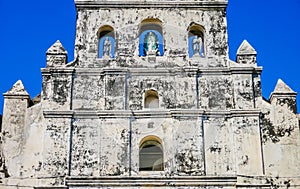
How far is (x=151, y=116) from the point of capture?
15.1 meters

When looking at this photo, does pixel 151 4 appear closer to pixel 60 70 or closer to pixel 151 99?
pixel 151 99

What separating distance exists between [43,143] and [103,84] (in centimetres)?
221

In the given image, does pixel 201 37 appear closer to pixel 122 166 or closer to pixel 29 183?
pixel 122 166

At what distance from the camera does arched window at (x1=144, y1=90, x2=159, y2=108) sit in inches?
611

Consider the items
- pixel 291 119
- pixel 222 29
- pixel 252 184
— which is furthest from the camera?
pixel 222 29

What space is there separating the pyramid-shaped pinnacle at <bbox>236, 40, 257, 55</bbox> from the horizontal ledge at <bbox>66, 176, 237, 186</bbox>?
3659 millimetres

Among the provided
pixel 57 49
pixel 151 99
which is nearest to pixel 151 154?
pixel 151 99

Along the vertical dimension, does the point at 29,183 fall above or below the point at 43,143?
below

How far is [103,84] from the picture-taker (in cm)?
1555

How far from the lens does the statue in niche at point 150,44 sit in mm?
16203

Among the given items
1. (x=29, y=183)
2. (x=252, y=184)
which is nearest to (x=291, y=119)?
(x=252, y=184)

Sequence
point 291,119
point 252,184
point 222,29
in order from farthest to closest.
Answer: point 222,29
point 291,119
point 252,184

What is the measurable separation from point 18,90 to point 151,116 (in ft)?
12.2

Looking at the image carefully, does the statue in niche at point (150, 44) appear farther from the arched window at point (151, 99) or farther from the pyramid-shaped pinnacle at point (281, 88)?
the pyramid-shaped pinnacle at point (281, 88)
